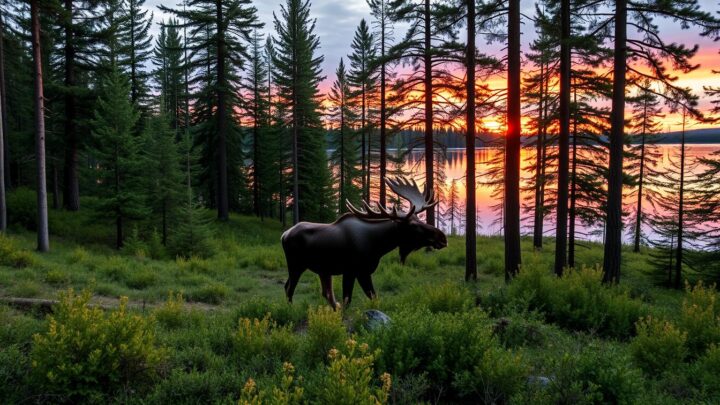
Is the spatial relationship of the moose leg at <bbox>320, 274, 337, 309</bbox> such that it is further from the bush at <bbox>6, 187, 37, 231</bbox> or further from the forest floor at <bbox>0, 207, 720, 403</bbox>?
the bush at <bbox>6, 187, 37, 231</bbox>

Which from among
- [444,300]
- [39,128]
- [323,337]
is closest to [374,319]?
[323,337]

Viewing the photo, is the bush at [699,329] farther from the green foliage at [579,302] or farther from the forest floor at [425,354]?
the green foliage at [579,302]

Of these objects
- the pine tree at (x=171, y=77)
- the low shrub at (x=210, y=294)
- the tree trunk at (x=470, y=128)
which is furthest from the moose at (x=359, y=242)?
the pine tree at (x=171, y=77)

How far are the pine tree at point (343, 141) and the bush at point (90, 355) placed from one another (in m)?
30.7

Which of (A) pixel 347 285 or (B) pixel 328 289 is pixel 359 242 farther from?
(B) pixel 328 289

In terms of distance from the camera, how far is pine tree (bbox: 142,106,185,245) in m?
21.0

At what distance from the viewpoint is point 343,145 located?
36469 mm

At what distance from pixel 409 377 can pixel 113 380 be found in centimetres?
302

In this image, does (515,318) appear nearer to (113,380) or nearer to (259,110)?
(113,380)

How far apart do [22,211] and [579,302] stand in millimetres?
24268

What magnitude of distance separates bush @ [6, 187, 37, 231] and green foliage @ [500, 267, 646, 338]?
22.5 metres

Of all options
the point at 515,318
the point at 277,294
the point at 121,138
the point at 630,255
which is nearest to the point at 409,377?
the point at 515,318

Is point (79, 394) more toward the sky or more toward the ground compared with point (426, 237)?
more toward the ground

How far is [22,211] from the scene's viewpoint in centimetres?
2045
